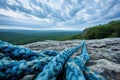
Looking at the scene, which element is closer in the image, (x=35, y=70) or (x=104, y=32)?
(x=35, y=70)

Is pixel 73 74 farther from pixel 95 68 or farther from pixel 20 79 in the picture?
pixel 95 68

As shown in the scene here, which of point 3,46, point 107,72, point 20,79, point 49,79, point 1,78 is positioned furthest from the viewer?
point 107,72

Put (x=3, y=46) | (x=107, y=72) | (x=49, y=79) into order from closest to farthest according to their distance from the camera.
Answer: (x=49, y=79) → (x=3, y=46) → (x=107, y=72)

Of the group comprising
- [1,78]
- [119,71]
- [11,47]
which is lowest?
[119,71]

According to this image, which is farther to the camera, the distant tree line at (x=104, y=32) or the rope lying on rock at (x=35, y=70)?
the distant tree line at (x=104, y=32)

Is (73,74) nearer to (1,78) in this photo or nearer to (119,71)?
(1,78)

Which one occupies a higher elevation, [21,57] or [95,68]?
[21,57]

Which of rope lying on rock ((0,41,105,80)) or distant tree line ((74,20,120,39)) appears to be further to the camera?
distant tree line ((74,20,120,39))

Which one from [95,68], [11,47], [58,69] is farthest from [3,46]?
[95,68]

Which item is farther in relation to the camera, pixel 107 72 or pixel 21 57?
pixel 107 72

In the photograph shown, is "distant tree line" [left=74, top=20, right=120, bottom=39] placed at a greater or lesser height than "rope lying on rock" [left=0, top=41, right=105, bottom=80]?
lesser

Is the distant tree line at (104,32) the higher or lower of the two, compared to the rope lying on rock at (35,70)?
lower
